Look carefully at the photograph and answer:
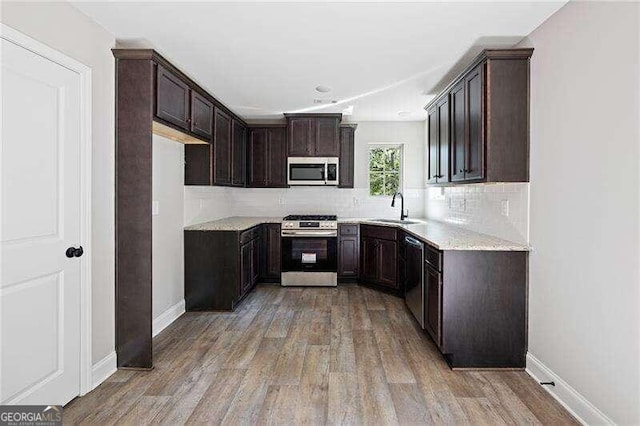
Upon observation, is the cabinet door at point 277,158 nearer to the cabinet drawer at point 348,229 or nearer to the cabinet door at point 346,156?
the cabinet door at point 346,156

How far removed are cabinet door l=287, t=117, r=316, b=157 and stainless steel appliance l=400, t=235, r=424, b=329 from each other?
6.71ft

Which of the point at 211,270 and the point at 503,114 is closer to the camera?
the point at 503,114

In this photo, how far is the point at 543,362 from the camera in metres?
2.41

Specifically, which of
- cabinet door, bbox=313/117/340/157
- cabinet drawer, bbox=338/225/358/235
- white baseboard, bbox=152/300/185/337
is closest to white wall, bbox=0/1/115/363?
white baseboard, bbox=152/300/185/337

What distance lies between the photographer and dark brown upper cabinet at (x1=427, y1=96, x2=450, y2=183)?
3494mm

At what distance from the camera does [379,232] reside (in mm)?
4715

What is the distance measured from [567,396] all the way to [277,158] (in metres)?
4.32

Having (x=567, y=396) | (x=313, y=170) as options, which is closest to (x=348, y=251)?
(x=313, y=170)

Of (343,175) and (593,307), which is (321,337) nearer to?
(593,307)

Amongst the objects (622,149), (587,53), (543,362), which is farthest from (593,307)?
(587,53)

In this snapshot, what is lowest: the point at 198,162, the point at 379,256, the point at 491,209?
the point at 379,256

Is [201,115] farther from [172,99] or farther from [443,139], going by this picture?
[443,139]

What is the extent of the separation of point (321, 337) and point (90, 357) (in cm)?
175

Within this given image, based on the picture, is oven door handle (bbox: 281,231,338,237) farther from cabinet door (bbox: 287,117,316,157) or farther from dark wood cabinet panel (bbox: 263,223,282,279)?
cabinet door (bbox: 287,117,316,157)
